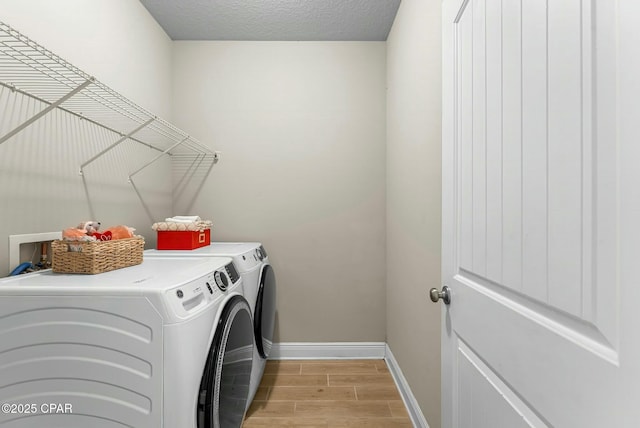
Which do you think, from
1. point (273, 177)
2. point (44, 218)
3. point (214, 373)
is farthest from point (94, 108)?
point (214, 373)

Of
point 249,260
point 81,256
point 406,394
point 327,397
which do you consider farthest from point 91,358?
point 406,394

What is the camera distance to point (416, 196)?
71.0 inches

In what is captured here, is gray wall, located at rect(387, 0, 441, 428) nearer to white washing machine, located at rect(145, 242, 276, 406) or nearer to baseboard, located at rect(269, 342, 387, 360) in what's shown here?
baseboard, located at rect(269, 342, 387, 360)

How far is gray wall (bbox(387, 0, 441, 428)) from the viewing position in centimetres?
153

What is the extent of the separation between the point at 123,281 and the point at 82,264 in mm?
237

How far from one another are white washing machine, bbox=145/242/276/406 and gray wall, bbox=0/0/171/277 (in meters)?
0.44

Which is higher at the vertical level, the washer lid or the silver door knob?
the washer lid

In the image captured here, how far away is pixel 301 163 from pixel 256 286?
1057mm

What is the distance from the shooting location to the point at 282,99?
2627mm

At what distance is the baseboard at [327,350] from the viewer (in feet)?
8.55

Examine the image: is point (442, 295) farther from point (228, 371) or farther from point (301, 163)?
point (301, 163)

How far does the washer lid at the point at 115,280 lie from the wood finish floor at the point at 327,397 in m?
1.02

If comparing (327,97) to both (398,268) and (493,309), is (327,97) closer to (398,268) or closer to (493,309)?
(398,268)

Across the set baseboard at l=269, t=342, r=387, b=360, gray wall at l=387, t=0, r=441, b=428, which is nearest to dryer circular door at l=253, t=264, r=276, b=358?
baseboard at l=269, t=342, r=387, b=360
